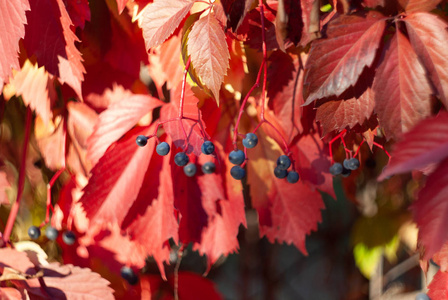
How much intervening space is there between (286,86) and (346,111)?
132 mm

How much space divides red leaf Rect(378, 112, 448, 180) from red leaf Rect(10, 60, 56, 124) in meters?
0.62

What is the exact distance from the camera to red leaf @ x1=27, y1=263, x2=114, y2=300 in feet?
2.29

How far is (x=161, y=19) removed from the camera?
0.56 metres

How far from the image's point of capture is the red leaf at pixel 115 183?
2.18 feet

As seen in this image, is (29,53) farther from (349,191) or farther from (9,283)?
(349,191)

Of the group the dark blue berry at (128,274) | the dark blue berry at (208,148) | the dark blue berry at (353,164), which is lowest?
the dark blue berry at (128,274)

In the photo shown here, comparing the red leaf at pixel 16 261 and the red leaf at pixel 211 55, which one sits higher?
the red leaf at pixel 211 55

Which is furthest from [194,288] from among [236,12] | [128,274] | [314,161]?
[236,12]

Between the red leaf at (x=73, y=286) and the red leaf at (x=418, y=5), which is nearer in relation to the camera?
the red leaf at (x=418, y=5)

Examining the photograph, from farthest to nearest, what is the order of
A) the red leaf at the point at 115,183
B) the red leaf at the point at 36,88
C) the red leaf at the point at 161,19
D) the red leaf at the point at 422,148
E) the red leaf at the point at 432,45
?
the red leaf at the point at 36,88
the red leaf at the point at 115,183
the red leaf at the point at 161,19
the red leaf at the point at 432,45
the red leaf at the point at 422,148

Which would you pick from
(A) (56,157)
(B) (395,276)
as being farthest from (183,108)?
(B) (395,276)

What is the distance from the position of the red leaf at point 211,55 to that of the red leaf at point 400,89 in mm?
193

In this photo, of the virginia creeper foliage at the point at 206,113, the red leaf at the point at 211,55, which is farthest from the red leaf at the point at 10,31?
the red leaf at the point at 211,55

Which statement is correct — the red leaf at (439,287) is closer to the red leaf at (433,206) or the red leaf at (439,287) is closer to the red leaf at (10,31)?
the red leaf at (433,206)
